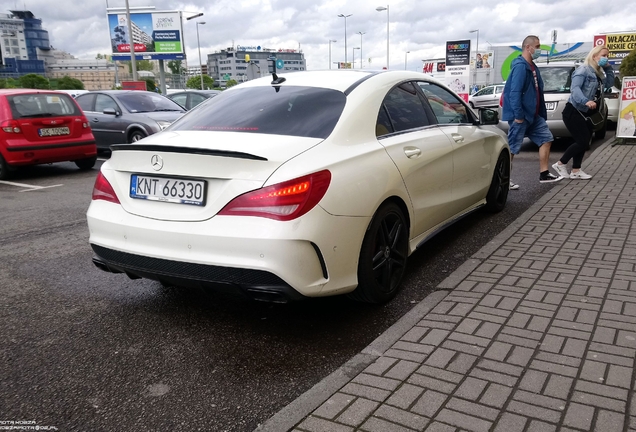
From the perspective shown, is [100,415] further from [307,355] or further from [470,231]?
[470,231]

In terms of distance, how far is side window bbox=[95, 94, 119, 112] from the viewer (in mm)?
12695

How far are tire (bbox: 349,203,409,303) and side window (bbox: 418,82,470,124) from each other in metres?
1.42

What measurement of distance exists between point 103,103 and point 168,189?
1084 centimetres

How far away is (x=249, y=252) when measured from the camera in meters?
2.97

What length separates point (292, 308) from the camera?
3787 millimetres

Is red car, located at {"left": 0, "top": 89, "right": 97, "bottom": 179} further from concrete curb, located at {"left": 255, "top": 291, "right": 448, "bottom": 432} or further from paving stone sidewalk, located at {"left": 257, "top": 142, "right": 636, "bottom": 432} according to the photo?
concrete curb, located at {"left": 255, "top": 291, "right": 448, "bottom": 432}

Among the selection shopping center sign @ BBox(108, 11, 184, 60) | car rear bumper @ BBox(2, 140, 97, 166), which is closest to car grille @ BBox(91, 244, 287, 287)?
car rear bumper @ BBox(2, 140, 97, 166)

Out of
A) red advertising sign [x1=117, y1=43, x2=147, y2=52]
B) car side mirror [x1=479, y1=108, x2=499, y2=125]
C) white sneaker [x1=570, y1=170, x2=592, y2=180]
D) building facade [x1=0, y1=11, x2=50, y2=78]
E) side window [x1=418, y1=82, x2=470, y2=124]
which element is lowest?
white sneaker [x1=570, y1=170, x2=592, y2=180]

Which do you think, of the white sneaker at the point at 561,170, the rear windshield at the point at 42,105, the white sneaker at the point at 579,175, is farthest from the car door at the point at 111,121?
the white sneaker at the point at 579,175

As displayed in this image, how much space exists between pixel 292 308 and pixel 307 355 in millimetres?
678

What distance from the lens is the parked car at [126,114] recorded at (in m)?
11.9

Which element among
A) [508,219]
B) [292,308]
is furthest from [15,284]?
[508,219]

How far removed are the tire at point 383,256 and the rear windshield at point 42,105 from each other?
8292 millimetres

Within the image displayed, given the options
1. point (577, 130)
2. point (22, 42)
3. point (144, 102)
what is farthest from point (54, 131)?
point (22, 42)
